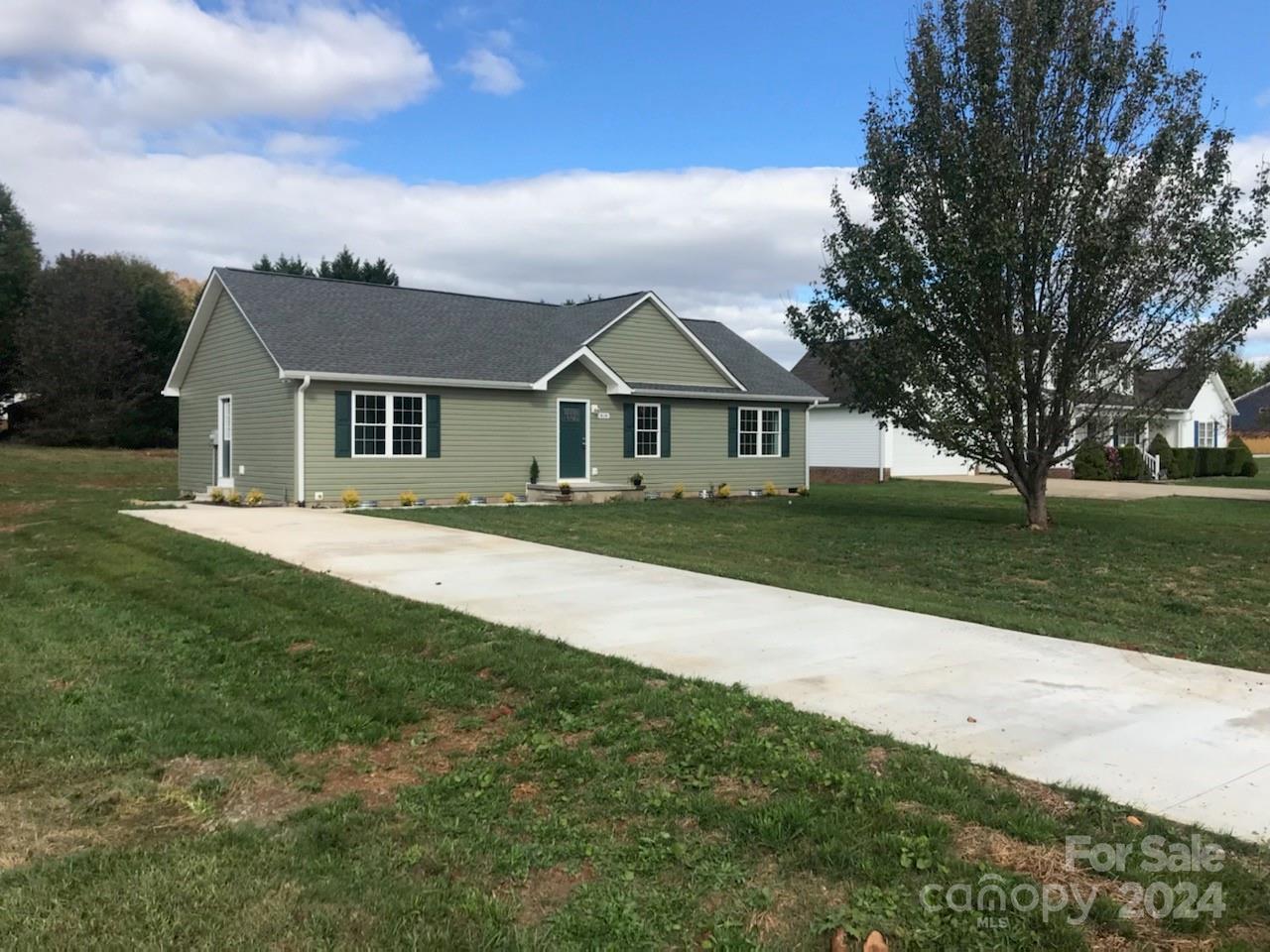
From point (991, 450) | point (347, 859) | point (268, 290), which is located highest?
point (268, 290)

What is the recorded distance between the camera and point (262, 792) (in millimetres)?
4461

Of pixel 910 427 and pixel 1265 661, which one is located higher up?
pixel 910 427

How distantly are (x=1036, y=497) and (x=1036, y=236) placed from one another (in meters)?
4.18

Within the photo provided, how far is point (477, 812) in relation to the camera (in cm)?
413

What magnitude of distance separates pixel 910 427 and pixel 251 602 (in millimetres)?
11078

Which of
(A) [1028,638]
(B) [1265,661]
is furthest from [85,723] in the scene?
(B) [1265,661]

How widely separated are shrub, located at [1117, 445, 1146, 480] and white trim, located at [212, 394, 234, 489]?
84.1 ft

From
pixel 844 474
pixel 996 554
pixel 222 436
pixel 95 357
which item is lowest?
pixel 996 554

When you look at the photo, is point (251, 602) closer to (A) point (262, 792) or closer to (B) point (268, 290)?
(A) point (262, 792)

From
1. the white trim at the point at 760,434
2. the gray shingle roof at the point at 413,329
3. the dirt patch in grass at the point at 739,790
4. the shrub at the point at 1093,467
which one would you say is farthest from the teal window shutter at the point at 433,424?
the shrub at the point at 1093,467

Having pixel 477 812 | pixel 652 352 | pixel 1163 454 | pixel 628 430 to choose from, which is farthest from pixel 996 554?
pixel 1163 454

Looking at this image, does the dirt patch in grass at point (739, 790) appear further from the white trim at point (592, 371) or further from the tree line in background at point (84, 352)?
the tree line in background at point (84, 352)

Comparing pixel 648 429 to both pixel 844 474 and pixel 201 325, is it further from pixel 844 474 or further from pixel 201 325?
pixel 844 474

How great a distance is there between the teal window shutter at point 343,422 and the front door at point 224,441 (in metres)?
3.74
